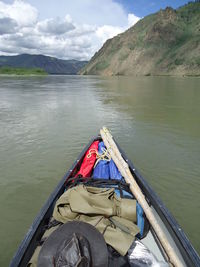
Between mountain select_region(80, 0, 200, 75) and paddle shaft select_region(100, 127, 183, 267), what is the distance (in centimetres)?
10397

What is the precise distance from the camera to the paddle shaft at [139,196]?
10.1 ft

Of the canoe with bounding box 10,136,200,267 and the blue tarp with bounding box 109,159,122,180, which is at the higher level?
the canoe with bounding box 10,136,200,267

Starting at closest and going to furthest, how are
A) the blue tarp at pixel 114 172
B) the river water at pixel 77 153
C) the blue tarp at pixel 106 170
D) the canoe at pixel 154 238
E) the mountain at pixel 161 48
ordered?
the canoe at pixel 154 238
the river water at pixel 77 153
the blue tarp at pixel 114 172
the blue tarp at pixel 106 170
the mountain at pixel 161 48

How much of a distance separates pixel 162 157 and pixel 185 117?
25.3 ft

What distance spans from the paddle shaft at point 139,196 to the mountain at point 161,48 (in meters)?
104

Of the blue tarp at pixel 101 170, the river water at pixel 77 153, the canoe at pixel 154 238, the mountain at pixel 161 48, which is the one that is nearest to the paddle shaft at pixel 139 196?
the canoe at pixel 154 238

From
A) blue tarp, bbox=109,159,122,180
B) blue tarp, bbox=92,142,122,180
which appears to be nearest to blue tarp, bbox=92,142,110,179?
blue tarp, bbox=92,142,122,180

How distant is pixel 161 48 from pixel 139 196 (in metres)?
146

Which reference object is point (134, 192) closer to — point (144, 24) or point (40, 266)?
point (40, 266)

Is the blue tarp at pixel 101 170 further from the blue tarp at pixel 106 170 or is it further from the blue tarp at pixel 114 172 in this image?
the blue tarp at pixel 114 172

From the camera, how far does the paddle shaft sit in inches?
122

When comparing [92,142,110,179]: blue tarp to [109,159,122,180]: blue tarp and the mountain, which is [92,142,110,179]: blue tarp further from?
the mountain

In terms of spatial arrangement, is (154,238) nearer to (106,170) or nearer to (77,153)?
(106,170)

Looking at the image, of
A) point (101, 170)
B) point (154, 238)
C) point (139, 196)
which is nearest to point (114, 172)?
point (101, 170)
